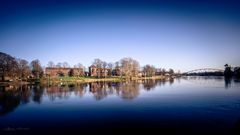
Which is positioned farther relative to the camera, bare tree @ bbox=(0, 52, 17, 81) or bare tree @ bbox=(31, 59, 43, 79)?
bare tree @ bbox=(31, 59, 43, 79)

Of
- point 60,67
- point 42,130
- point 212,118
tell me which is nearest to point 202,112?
point 212,118

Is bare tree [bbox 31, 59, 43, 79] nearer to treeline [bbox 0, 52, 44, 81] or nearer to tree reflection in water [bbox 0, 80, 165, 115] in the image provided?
treeline [bbox 0, 52, 44, 81]

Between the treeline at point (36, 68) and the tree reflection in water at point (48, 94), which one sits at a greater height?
the treeline at point (36, 68)

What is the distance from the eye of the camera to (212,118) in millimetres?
21578

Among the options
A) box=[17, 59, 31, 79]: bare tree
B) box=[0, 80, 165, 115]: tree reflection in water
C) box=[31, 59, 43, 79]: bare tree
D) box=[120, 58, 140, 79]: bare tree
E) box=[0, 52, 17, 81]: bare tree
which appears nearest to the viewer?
box=[0, 80, 165, 115]: tree reflection in water

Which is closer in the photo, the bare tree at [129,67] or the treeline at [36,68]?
the treeline at [36,68]

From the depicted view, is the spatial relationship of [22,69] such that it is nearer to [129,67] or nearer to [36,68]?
[36,68]

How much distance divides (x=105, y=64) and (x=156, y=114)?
133987 mm

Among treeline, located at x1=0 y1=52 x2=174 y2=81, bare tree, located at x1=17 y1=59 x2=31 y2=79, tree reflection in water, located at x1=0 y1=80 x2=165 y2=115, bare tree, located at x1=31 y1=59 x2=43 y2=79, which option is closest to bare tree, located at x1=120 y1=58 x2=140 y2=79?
treeline, located at x1=0 y1=52 x2=174 y2=81

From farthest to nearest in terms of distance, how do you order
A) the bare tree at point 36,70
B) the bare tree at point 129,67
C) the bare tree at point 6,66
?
the bare tree at point 129,67, the bare tree at point 36,70, the bare tree at point 6,66

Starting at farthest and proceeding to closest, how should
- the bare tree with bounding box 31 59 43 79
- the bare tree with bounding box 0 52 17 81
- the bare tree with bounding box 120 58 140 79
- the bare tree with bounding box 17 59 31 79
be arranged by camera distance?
the bare tree with bounding box 120 58 140 79, the bare tree with bounding box 31 59 43 79, the bare tree with bounding box 17 59 31 79, the bare tree with bounding box 0 52 17 81

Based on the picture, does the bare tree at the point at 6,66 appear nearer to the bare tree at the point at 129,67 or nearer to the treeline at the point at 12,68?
the treeline at the point at 12,68

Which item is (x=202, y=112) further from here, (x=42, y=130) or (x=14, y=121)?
(x=14, y=121)

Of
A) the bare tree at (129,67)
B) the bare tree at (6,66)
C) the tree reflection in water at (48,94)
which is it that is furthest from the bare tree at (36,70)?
the bare tree at (129,67)
